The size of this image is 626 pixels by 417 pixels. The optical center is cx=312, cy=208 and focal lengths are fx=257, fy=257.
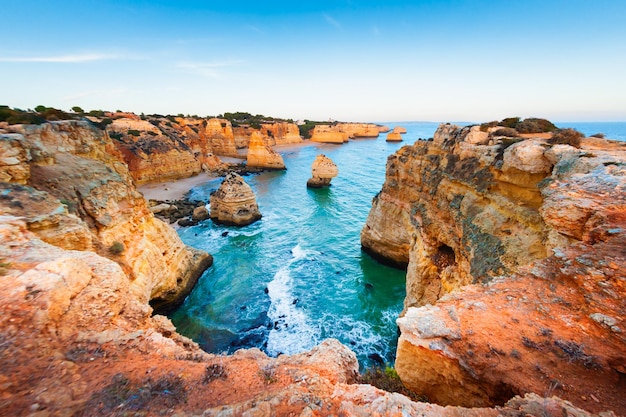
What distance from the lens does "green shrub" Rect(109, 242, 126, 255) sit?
10.9 metres

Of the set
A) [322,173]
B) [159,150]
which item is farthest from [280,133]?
[322,173]

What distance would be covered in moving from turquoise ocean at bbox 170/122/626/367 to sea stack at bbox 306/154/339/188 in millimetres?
11605

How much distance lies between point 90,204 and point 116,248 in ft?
7.06

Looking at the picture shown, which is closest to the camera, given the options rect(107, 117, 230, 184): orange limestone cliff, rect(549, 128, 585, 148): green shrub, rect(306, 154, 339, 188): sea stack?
rect(549, 128, 585, 148): green shrub

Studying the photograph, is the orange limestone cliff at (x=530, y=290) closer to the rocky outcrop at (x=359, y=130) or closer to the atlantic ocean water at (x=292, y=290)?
the atlantic ocean water at (x=292, y=290)

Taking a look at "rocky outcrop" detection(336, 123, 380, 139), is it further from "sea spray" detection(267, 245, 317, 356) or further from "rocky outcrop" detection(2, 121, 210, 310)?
"rocky outcrop" detection(2, 121, 210, 310)

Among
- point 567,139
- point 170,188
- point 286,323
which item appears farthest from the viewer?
point 170,188

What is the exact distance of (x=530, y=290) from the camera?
5828mm

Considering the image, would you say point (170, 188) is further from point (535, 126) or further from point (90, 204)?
point (535, 126)

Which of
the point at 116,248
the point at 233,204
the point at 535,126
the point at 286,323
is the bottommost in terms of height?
the point at 286,323

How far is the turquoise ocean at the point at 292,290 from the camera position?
1361 cm

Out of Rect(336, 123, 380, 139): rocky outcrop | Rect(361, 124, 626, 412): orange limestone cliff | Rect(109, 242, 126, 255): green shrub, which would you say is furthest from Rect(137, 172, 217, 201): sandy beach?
Rect(336, 123, 380, 139): rocky outcrop

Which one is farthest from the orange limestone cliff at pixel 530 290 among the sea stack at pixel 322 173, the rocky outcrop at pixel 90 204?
the sea stack at pixel 322 173

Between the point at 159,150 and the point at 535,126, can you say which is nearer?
the point at 535,126
